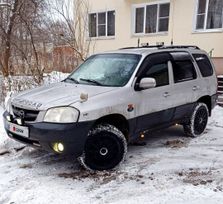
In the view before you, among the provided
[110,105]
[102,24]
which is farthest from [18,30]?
[110,105]

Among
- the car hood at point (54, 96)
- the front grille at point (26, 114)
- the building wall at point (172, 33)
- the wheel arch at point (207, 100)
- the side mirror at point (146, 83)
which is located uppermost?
the building wall at point (172, 33)

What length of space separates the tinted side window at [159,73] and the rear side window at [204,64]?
3.81 ft

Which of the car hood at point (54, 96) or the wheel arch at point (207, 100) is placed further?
the wheel arch at point (207, 100)

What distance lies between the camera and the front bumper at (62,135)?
353 cm

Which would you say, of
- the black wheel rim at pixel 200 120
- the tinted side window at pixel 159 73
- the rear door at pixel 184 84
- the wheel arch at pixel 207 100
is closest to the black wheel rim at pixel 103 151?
the tinted side window at pixel 159 73

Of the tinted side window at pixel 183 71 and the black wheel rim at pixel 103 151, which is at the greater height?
the tinted side window at pixel 183 71

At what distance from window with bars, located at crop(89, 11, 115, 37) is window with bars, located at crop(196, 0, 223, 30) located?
4915 mm

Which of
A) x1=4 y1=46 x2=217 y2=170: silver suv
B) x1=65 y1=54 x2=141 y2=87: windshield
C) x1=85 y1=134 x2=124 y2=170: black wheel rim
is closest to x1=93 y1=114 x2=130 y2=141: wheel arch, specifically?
x1=4 y1=46 x2=217 y2=170: silver suv

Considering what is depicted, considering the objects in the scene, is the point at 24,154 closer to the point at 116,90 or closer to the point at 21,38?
the point at 116,90

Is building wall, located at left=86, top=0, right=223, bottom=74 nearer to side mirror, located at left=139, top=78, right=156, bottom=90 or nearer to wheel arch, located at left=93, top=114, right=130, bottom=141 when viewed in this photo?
side mirror, located at left=139, top=78, right=156, bottom=90

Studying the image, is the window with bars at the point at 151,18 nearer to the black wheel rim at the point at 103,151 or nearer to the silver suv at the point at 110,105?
the silver suv at the point at 110,105

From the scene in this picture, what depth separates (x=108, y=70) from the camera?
15.3 ft

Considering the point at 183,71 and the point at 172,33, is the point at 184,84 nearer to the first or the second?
the point at 183,71

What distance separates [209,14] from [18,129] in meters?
10.3
